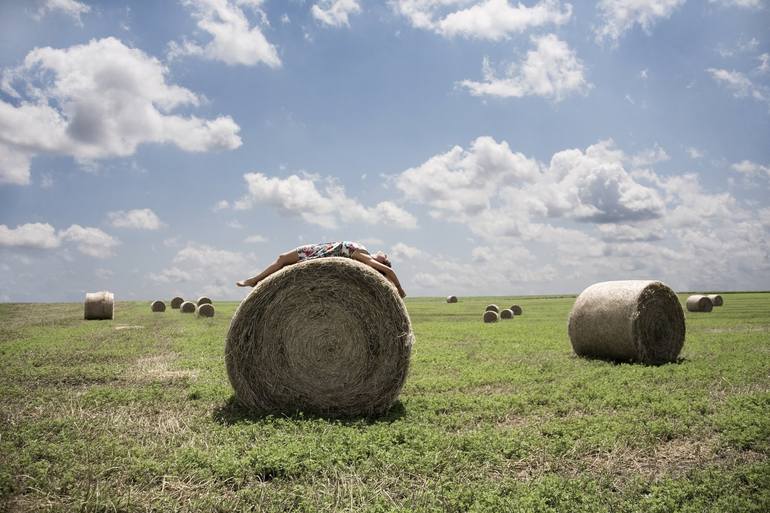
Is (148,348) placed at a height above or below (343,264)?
below

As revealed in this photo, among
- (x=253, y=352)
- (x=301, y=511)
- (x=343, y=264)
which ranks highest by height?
(x=343, y=264)

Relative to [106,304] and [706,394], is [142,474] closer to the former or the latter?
[706,394]

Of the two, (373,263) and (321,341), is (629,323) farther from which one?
Answer: (321,341)

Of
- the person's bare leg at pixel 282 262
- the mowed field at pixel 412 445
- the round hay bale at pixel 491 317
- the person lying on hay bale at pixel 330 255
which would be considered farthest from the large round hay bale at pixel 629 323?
the round hay bale at pixel 491 317

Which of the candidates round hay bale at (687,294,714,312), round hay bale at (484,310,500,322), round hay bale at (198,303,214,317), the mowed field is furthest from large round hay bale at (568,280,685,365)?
round hay bale at (687,294,714,312)

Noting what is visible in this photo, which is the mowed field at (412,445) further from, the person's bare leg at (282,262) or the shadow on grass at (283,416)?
the person's bare leg at (282,262)

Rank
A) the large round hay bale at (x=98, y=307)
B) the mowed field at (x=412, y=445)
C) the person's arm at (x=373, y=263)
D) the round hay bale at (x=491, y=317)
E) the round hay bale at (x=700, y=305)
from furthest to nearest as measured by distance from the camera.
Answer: the round hay bale at (x=700, y=305), the round hay bale at (x=491, y=317), the large round hay bale at (x=98, y=307), the person's arm at (x=373, y=263), the mowed field at (x=412, y=445)

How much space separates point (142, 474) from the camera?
5441mm

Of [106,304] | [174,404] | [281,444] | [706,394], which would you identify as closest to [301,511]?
→ [281,444]

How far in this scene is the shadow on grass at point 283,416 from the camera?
7.59 meters

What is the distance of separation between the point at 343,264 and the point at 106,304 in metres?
23.0

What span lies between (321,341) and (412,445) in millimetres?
2657

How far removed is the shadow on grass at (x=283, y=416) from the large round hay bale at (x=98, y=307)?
2142 cm

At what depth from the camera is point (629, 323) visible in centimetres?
1312
